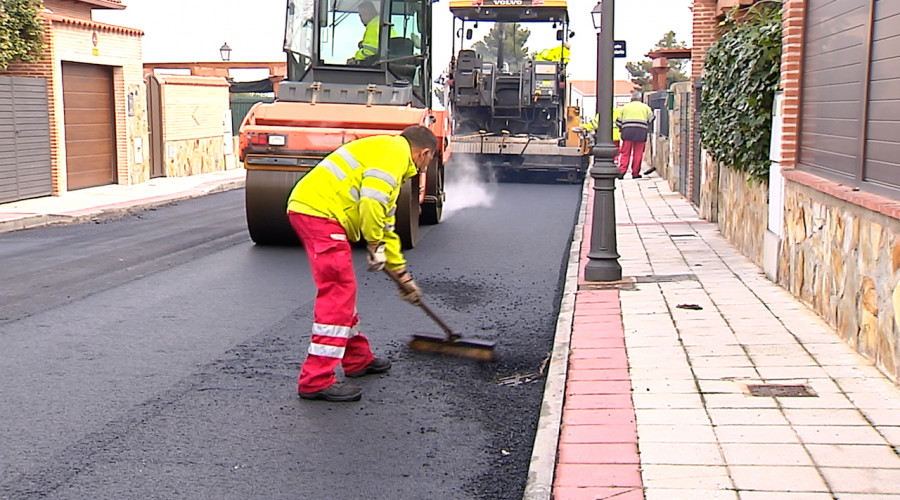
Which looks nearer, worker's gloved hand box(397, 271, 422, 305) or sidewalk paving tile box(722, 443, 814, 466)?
sidewalk paving tile box(722, 443, 814, 466)

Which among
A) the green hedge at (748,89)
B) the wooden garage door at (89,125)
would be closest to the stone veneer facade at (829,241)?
the green hedge at (748,89)

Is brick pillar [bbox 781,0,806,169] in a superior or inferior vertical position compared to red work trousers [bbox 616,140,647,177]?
superior

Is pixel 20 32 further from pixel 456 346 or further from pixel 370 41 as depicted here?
pixel 456 346

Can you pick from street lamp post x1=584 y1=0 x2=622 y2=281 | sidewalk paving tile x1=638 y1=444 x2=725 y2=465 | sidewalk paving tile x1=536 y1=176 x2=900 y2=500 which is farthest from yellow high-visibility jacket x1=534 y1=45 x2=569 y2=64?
sidewalk paving tile x1=638 y1=444 x2=725 y2=465

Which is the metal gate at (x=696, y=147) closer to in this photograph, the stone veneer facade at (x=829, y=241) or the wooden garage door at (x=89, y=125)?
the stone veneer facade at (x=829, y=241)

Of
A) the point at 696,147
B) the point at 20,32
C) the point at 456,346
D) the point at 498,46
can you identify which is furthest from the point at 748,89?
the point at 498,46

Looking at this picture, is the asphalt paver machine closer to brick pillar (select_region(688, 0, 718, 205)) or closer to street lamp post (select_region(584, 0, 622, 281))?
brick pillar (select_region(688, 0, 718, 205))

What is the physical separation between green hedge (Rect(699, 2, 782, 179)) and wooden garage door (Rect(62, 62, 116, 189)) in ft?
41.0

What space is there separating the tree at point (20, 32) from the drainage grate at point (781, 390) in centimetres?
1481

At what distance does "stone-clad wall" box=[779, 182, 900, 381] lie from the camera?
585 centimetres

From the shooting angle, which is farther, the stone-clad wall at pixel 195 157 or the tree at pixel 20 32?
the stone-clad wall at pixel 195 157

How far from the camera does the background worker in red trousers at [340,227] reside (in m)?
5.77

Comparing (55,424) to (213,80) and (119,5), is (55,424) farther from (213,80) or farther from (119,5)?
(213,80)

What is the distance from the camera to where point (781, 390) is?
5.50 meters
